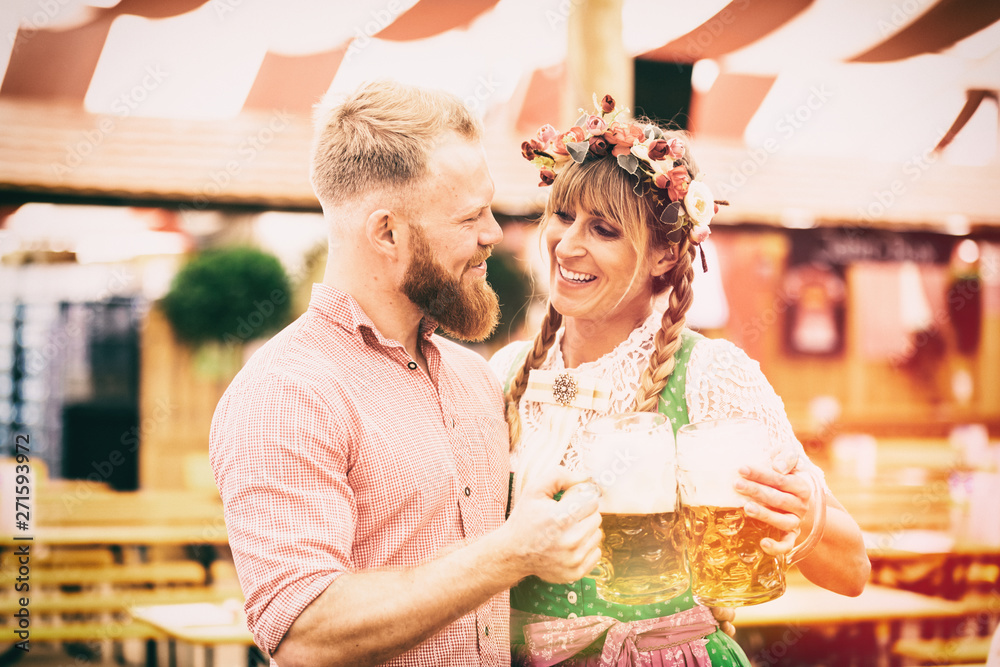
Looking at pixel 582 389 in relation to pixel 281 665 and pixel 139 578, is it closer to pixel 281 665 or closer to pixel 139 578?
pixel 281 665

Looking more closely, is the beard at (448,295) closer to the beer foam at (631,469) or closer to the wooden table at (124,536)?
the beer foam at (631,469)

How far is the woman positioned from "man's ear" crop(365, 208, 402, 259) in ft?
1.26

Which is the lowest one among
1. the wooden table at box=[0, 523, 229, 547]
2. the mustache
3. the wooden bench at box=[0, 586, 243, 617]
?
the wooden bench at box=[0, 586, 243, 617]

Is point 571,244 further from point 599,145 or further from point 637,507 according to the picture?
point 637,507

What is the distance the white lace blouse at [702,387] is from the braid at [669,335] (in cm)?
4

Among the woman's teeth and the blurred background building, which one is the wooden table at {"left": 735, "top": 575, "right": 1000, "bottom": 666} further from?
the woman's teeth

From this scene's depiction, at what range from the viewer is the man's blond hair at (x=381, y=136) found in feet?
4.98

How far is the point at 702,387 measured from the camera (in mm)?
1640

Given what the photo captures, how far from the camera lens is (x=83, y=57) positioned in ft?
15.4

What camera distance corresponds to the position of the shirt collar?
5.04ft

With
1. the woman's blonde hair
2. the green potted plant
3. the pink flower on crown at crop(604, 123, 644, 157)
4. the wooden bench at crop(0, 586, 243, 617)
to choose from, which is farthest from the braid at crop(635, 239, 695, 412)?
the green potted plant

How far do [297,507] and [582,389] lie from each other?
73 centimetres

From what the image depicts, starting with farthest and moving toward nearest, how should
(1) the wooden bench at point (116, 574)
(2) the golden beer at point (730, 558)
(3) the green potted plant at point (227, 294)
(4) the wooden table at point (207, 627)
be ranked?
(3) the green potted plant at point (227, 294) < (1) the wooden bench at point (116, 574) < (4) the wooden table at point (207, 627) < (2) the golden beer at point (730, 558)

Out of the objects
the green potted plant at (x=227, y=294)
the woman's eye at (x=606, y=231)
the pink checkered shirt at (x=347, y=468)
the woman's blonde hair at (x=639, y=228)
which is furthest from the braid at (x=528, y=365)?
the green potted plant at (x=227, y=294)
